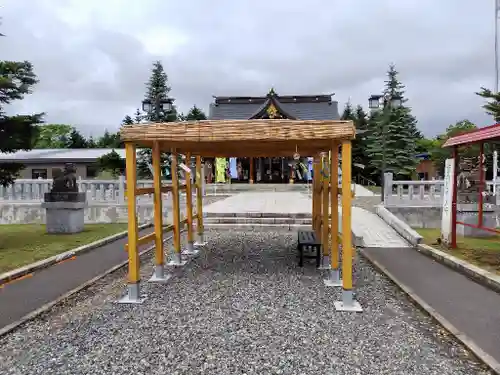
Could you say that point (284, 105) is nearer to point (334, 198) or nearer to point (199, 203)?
point (199, 203)

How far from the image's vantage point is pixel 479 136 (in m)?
7.57

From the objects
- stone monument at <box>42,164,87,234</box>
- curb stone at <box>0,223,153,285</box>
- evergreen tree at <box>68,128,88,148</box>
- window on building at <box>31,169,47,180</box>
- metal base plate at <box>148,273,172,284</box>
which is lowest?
metal base plate at <box>148,273,172,284</box>

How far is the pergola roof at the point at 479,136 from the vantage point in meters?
7.08

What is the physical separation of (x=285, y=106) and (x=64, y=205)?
25774 mm

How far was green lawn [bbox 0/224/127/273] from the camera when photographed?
7.79 m

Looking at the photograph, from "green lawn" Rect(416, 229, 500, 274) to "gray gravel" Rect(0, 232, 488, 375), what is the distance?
7.50ft

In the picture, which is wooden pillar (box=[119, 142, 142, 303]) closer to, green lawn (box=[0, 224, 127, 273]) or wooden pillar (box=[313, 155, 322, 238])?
green lawn (box=[0, 224, 127, 273])

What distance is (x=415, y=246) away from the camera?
953cm

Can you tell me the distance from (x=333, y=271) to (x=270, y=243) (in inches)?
142

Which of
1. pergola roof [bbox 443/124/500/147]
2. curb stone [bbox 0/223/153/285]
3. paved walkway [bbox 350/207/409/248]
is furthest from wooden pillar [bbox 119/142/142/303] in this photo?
paved walkway [bbox 350/207/409/248]

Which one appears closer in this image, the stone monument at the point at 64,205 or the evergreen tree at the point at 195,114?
the stone monument at the point at 64,205

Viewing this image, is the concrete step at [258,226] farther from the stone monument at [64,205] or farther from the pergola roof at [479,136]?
the pergola roof at [479,136]

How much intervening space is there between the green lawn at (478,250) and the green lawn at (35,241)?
8.04 metres

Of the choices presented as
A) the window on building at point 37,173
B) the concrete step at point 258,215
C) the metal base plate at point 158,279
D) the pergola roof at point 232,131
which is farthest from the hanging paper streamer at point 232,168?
the pergola roof at point 232,131
